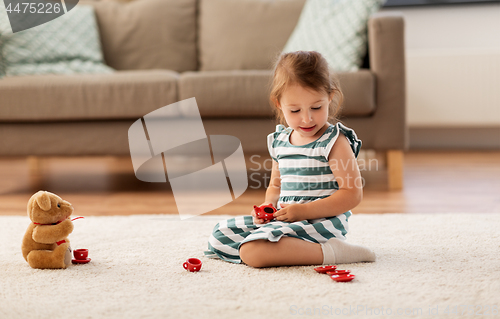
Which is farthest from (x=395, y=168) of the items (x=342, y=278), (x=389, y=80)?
(x=342, y=278)

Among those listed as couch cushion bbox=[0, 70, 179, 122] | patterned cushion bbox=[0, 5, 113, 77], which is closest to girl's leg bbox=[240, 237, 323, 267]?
couch cushion bbox=[0, 70, 179, 122]

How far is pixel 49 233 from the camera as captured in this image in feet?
3.20

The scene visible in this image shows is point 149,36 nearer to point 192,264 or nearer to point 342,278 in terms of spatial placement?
point 192,264

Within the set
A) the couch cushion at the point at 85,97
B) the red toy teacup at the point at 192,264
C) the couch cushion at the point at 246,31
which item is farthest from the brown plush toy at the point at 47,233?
the couch cushion at the point at 246,31

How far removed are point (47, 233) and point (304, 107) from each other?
0.58 metres

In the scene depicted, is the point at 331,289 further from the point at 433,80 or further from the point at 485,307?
the point at 433,80

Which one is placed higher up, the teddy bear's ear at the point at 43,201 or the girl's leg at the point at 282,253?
the teddy bear's ear at the point at 43,201

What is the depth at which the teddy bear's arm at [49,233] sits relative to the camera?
3.20ft

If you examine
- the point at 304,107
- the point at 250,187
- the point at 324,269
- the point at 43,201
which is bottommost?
the point at 250,187

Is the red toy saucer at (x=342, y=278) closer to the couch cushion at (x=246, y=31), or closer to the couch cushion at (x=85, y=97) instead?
the couch cushion at (x=85, y=97)

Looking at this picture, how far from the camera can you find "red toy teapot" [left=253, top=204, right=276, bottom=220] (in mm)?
1045

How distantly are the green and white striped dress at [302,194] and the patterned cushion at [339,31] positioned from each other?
0.94 metres

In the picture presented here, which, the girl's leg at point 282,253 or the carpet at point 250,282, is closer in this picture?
the carpet at point 250,282

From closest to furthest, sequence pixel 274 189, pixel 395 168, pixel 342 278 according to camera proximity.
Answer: pixel 342 278 → pixel 274 189 → pixel 395 168
